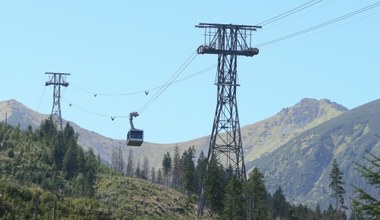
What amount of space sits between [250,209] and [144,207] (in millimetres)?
23429

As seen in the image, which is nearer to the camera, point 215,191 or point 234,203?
point 234,203

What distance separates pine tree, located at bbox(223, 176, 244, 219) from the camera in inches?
4587

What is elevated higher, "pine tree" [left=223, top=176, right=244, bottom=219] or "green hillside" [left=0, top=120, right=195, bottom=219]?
"green hillside" [left=0, top=120, right=195, bottom=219]

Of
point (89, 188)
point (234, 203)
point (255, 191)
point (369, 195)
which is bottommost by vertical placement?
point (369, 195)

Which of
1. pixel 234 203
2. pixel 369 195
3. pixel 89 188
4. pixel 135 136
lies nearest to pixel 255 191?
pixel 234 203

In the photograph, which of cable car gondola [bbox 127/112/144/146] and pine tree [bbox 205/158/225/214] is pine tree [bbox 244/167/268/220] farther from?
cable car gondola [bbox 127/112/144/146]

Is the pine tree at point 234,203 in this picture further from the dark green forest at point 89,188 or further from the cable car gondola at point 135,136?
the cable car gondola at point 135,136

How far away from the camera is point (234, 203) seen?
119 m

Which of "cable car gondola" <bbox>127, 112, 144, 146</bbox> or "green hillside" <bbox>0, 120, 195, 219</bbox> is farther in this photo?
"green hillside" <bbox>0, 120, 195, 219</bbox>

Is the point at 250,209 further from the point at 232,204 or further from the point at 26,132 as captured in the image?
the point at 26,132

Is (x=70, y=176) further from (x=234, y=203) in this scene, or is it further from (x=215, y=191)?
(x=234, y=203)

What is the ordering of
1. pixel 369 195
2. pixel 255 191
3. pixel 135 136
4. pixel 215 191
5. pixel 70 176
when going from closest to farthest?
pixel 369 195 < pixel 135 136 < pixel 255 191 < pixel 215 191 < pixel 70 176

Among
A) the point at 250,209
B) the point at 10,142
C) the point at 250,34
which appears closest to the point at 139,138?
the point at 250,34

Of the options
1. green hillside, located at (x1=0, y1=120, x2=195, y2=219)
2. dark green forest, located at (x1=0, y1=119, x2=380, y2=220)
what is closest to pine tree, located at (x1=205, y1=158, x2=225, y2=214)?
dark green forest, located at (x1=0, y1=119, x2=380, y2=220)
